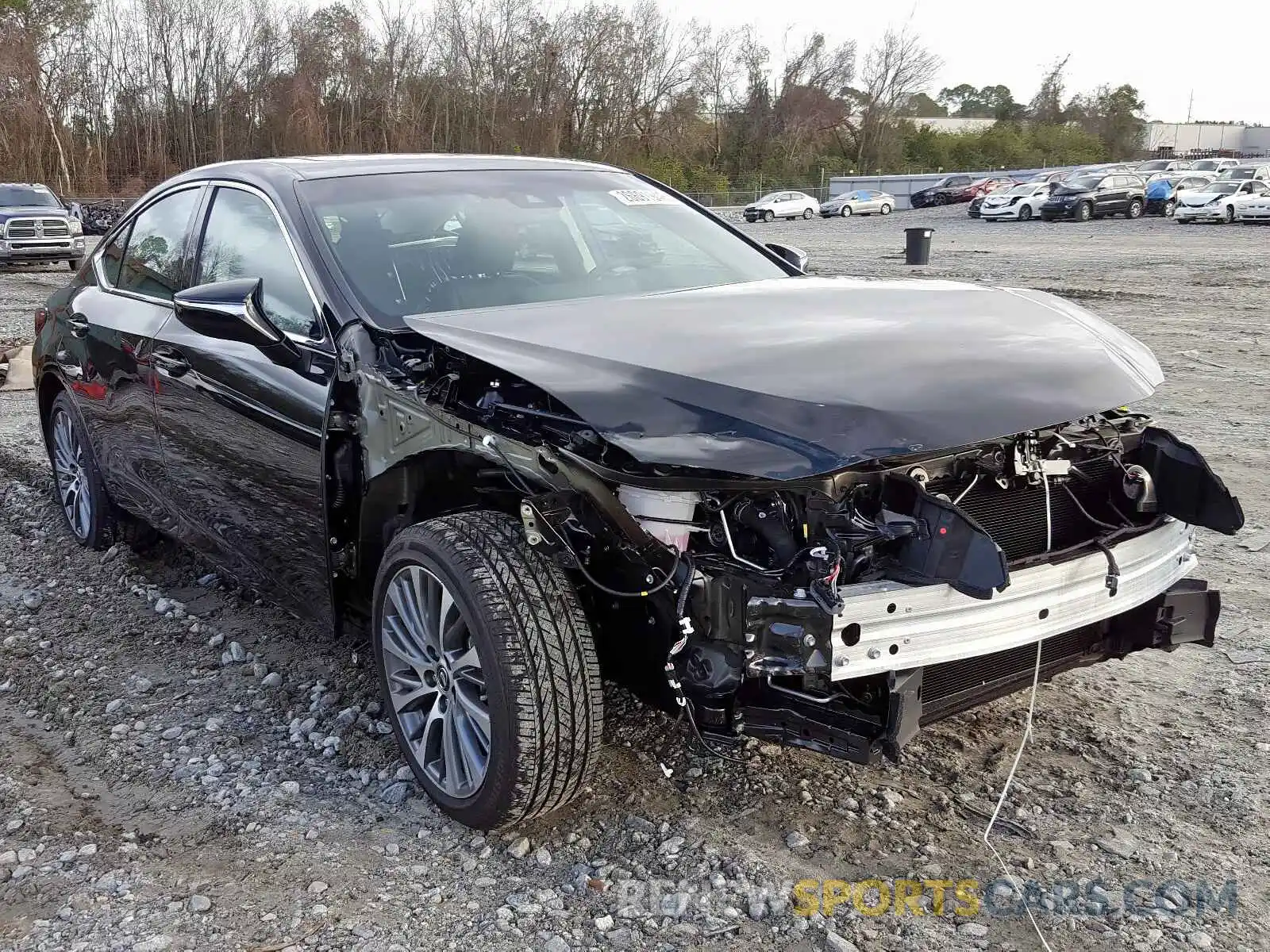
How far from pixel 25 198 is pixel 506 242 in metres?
23.6

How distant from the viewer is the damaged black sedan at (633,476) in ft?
8.45

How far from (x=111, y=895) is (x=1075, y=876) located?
2.37m

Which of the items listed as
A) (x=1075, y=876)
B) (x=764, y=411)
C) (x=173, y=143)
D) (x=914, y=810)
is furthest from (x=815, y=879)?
(x=173, y=143)

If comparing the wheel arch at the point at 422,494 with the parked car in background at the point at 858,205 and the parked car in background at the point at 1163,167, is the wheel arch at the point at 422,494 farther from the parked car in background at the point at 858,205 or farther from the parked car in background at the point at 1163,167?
the parked car in background at the point at 858,205

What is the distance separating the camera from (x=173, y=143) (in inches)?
2256

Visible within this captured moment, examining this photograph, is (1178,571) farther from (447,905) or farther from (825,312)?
(447,905)

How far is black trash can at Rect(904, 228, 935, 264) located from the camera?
20.9 m

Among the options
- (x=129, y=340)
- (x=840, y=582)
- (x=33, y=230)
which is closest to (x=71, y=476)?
(x=129, y=340)

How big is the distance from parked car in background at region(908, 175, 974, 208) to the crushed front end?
51685 millimetres

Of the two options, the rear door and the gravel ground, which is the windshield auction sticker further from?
the gravel ground

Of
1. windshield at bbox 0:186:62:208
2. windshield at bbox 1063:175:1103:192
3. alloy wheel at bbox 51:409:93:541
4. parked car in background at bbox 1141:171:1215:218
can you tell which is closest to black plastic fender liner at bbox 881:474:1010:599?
alloy wheel at bbox 51:409:93:541

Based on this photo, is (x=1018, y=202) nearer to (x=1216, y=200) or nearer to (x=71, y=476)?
(x=1216, y=200)

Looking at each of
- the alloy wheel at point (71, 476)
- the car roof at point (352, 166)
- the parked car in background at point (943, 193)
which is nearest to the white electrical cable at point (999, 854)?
the car roof at point (352, 166)

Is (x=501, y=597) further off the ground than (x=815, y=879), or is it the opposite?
(x=501, y=597)
